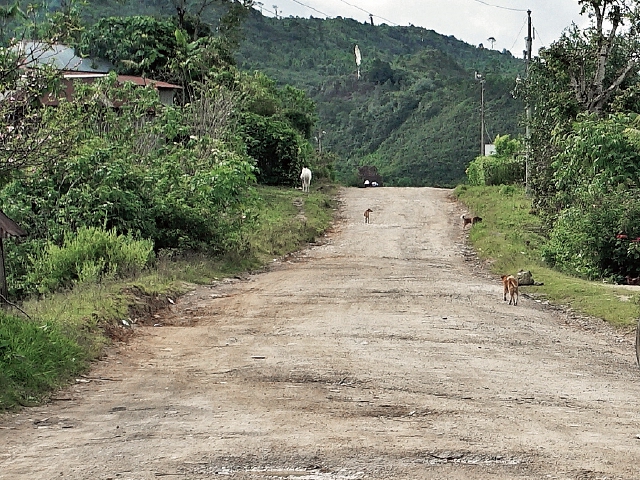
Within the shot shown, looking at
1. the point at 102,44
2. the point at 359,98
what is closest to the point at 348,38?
the point at 359,98

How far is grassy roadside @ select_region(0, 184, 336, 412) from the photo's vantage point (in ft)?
28.6

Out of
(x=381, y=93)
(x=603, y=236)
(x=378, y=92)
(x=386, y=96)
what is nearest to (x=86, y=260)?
(x=603, y=236)

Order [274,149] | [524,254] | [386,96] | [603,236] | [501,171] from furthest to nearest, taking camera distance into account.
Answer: [386,96], [501,171], [274,149], [524,254], [603,236]

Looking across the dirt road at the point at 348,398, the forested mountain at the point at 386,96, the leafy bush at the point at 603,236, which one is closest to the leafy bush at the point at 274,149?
the leafy bush at the point at 603,236

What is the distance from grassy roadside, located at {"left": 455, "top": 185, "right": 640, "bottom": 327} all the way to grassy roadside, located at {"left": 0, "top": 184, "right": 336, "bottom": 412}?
6.25m

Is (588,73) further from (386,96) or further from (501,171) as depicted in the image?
(386,96)

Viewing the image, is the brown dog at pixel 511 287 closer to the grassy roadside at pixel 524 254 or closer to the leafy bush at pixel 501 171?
the grassy roadside at pixel 524 254

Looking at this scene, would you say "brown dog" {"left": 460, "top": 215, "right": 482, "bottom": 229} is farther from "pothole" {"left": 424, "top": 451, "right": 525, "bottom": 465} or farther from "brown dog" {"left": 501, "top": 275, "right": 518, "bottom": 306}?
"pothole" {"left": 424, "top": 451, "right": 525, "bottom": 465}

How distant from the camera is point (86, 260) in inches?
667

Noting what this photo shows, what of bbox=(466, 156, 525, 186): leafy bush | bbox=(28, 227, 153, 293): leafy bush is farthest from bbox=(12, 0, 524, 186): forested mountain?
bbox=(28, 227, 153, 293): leafy bush

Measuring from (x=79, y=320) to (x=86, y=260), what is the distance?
5.54 meters

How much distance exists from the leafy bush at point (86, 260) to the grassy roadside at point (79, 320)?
1.64ft

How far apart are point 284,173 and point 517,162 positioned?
36.6 feet

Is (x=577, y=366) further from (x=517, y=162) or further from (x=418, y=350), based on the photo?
(x=517, y=162)
